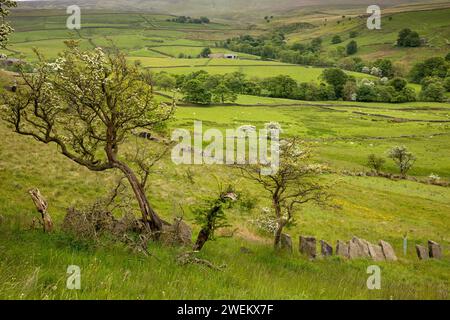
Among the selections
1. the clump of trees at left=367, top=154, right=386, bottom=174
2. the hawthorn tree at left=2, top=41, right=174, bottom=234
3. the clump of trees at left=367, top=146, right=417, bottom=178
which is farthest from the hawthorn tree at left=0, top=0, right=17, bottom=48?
the clump of trees at left=367, top=154, right=386, bottom=174

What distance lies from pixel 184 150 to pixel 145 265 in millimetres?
45977

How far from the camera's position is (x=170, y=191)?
34.1 meters

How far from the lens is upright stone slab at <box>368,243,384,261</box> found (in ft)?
77.7

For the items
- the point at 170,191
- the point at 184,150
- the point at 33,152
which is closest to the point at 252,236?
the point at 170,191

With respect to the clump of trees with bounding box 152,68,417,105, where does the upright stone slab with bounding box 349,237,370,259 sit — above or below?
below

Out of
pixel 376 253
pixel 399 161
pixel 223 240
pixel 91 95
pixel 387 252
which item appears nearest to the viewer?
pixel 91 95

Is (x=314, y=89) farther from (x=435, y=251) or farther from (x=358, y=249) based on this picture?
(x=358, y=249)

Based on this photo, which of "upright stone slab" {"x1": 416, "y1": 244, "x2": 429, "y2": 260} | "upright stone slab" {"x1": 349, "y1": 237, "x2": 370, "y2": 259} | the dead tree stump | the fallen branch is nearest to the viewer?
the fallen branch

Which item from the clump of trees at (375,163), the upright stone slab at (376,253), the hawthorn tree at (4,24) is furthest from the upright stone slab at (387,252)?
the clump of trees at (375,163)

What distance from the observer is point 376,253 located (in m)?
24.1

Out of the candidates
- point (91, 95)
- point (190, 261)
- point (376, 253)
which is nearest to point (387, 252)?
point (376, 253)

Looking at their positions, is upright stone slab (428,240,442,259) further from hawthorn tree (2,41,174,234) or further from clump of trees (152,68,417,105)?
clump of trees (152,68,417,105)

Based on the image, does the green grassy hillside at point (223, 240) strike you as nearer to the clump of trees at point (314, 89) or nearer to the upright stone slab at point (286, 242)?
the upright stone slab at point (286, 242)
